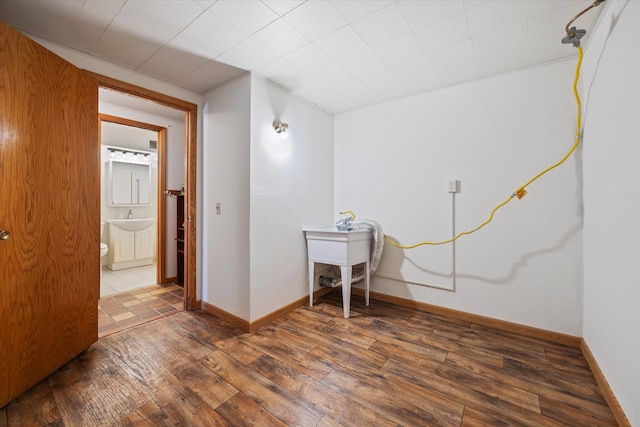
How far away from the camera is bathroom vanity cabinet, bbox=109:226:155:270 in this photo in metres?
4.09

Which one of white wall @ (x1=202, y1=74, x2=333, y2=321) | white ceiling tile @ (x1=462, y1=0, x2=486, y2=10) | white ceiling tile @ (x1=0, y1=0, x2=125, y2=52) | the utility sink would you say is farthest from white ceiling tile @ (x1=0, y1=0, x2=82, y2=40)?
the utility sink

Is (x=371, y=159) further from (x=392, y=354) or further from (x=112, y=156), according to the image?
(x=112, y=156)

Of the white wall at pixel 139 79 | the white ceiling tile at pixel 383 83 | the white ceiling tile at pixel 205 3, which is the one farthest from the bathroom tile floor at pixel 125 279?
the white ceiling tile at pixel 383 83

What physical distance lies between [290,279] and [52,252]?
1.71 meters

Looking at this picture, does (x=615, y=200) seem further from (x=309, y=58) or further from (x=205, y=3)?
(x=205, y=3)

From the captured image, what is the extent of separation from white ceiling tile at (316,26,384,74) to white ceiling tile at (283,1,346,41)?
65 mm

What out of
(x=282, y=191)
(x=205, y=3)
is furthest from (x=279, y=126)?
(x=205, y=3)

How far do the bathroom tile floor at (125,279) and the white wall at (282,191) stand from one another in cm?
215

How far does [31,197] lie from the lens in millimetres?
1437

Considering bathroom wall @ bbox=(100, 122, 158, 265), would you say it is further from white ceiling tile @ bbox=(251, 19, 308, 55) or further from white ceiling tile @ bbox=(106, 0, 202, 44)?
white ceiling tile @ bbox=(251, 19, 308, 55)

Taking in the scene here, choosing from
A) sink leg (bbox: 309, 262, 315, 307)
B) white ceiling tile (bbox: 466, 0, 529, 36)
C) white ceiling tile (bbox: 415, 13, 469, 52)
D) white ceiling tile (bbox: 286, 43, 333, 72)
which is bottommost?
sink leg (bbox: 309, 262, 315, 307)

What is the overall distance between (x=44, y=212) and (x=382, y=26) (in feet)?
7.71

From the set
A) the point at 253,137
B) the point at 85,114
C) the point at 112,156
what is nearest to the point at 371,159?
the point at 253,137

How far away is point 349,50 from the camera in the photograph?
73.4 inches
